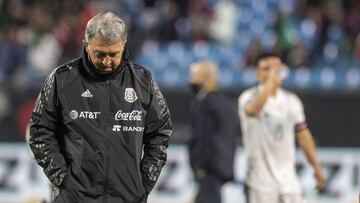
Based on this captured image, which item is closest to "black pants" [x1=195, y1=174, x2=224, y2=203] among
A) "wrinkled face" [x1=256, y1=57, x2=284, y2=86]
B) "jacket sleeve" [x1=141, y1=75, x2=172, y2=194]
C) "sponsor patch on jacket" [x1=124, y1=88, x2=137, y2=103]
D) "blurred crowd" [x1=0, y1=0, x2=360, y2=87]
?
"wrinkled face" [x1=256, y1=57, x2=284, y2=86]

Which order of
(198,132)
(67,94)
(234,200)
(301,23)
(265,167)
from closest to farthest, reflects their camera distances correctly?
(67,94), (265,167), (198,132), (234,200), (301,23)

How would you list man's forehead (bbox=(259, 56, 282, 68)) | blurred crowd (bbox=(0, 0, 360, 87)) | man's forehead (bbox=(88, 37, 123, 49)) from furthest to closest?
blurred crowd (bbox=(0, 0, 360, 87)) < man's forehead (bbox=(259, 56, 282, 68)) < man's forehead (bbox=(88, 37, 123, 49))

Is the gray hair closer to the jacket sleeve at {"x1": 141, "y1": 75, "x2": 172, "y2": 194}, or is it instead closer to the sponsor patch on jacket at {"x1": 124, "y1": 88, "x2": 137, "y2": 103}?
the sponsor patch on jacket at {"x1": 124, "y1": 88, "x2": 137, "y2": 103}

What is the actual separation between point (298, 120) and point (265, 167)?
1.78 ft

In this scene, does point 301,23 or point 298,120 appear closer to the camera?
point 298,120

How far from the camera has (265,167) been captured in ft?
28.3

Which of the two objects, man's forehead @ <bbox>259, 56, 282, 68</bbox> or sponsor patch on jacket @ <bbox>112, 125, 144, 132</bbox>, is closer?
sponsor patch on jacket @ <bbox>112, 125, 144, 132</bbox>

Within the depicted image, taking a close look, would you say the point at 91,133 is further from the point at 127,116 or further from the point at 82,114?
the point at 127,116

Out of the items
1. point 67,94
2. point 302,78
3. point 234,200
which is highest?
point 67,94

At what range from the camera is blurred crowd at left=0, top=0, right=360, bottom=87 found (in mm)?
17266

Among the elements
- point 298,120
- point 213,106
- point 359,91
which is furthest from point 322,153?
point 298,120

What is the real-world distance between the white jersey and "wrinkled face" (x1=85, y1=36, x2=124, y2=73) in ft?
11.3

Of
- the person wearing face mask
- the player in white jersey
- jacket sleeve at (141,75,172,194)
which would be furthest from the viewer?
the person wearing face mask

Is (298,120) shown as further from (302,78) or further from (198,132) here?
(302,78)
